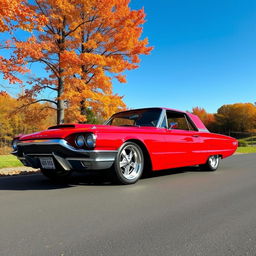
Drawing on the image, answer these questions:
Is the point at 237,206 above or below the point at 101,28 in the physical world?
below

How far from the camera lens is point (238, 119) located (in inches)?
3457

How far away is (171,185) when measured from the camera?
4633 millimetres

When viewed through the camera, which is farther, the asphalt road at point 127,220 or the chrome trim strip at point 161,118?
the chrome trim strip at point 161,118

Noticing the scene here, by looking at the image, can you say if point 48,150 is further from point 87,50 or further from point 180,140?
point 87,50

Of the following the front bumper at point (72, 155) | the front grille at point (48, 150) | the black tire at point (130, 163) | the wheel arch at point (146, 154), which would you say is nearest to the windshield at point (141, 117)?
the wheel arch at point (146, 154)

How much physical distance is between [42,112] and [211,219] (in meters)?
14.2

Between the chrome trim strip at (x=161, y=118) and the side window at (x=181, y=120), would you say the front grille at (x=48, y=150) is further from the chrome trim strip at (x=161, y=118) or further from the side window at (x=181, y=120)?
the side window at (x=181, y=120)

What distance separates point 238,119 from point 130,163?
91.4 meters

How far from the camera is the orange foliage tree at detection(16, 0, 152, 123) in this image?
44.1 feet

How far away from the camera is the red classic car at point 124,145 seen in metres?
4.02

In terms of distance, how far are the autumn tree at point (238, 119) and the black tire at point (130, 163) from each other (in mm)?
89537

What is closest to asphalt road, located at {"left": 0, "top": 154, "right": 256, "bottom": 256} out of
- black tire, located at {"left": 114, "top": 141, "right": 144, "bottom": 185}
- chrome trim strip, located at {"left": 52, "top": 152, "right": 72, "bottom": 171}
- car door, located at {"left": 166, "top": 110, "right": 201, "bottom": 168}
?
black tire, located at {"left": 114, "top": 141, "right": 144, "bottom": 185}

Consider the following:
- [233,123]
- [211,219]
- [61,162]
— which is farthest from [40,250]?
[233,123]

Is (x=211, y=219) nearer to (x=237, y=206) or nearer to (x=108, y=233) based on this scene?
(x=237, y=206)
